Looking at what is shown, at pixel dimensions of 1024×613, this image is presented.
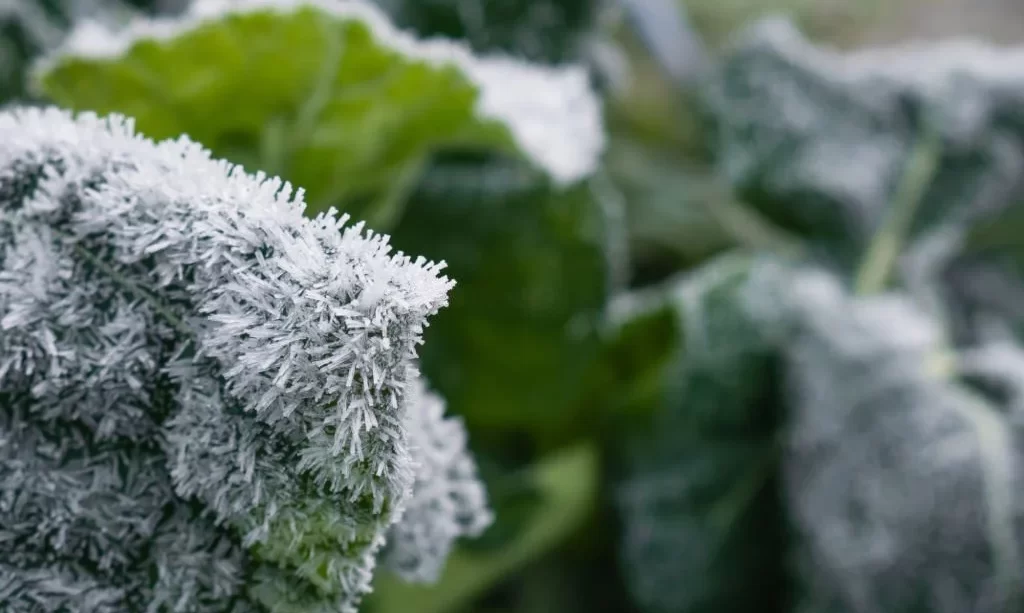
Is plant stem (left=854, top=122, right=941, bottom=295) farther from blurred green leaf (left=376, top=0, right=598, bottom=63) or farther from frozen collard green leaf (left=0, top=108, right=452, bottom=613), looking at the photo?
frozen collard green leaf (left=0, top=108, right=452, bottom=613)

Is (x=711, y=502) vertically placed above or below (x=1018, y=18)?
below

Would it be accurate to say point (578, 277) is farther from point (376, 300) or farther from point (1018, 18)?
point (1018, 18)

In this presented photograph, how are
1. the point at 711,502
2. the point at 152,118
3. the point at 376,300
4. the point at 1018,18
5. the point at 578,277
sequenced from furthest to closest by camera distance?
the point at 1018,18
the point at 711,502
the point at 578,277
the point at 152,118
the point at 376,300

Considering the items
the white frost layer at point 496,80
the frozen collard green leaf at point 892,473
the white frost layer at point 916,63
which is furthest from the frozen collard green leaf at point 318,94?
the white frost layer at point 916,63

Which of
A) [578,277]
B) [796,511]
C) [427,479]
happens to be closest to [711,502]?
[796,511]

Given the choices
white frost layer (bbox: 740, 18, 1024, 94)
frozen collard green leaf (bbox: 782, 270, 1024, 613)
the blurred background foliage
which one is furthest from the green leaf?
white frost layer (bbox: 740, 18, 1024, 94)

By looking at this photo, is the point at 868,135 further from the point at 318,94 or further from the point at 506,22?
the point at 318,94

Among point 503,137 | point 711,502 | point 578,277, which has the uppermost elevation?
point 503,137
